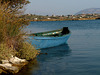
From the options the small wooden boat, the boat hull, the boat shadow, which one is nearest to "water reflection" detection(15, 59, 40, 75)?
the boat shadow

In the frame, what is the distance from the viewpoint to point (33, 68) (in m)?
12.3

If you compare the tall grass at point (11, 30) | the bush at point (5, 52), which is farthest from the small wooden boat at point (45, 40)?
the bush at point (5, 52)

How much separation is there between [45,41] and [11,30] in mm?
6471

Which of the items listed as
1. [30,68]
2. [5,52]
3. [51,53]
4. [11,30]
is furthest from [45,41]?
[5,52]

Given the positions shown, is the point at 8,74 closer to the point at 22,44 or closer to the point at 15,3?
the point at 22,44

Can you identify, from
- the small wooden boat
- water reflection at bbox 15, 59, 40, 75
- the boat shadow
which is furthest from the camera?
the small wooden boat

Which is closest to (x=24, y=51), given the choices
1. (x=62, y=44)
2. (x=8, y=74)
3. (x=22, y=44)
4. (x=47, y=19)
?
(x=22, y=44)

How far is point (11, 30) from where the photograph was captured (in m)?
12.8

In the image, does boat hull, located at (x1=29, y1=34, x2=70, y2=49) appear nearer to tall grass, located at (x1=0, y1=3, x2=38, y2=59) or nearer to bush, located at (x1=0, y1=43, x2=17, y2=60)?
tall grass, located at (x1=0, y1=3, x2=38, y2=59)

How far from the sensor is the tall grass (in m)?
12.3

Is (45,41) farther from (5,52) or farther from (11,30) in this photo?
(5,52)

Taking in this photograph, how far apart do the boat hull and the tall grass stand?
10.4 ft

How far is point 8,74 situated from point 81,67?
4402mm

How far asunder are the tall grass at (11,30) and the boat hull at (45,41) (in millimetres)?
3172
